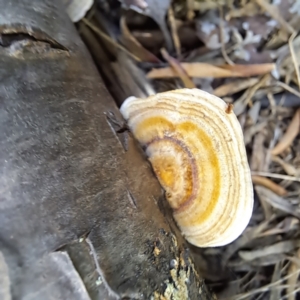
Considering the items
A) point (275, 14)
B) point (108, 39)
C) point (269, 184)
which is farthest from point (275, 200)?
point (108, 39)

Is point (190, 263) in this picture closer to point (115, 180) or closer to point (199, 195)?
point (199, 195)

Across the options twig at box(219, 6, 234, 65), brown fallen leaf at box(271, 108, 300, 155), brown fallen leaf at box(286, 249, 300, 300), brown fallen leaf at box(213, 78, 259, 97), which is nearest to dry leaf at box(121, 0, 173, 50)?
twig at box(219, 6, 234, 65)

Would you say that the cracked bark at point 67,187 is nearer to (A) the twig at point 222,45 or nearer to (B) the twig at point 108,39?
(B) the twig at point 108,39

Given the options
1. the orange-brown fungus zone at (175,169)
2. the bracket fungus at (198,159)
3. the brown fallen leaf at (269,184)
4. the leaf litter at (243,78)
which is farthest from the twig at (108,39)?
the brown fallen leaf at (269,184)

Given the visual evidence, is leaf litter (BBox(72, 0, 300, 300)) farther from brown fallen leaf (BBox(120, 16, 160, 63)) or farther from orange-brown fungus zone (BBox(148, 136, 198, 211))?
orange-brown fungus zone (BBox(148, 136, 198, 211))

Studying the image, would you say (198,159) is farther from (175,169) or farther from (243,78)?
(243,78)

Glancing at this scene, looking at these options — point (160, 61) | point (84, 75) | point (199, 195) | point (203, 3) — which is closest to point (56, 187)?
point (84, 75)
